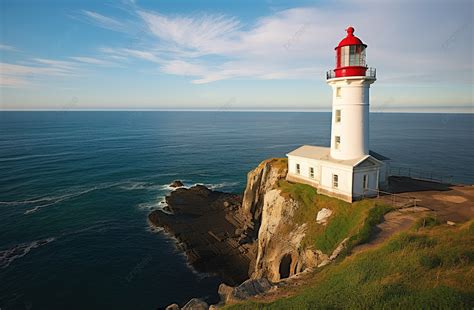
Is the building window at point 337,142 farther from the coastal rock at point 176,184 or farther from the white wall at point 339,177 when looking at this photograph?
the coastal rock at point 176,184

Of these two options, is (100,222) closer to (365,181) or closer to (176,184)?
(176,184)

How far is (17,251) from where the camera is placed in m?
30.4

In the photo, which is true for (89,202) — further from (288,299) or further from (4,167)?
(288,299)

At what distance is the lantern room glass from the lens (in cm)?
2431

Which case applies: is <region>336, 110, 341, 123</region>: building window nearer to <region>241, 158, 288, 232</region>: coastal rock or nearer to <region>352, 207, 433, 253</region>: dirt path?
<region>352, 207, 433, 253</region>: dirt path

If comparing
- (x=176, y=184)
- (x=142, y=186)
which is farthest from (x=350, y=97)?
(x=142, y=186)

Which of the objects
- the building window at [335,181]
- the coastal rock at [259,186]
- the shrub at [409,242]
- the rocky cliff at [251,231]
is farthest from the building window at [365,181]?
the coastal rock at [259,186]

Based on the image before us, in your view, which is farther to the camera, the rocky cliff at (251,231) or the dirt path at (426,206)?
the rocky cliff at (251,231)

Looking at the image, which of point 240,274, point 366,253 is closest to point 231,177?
point 240,274

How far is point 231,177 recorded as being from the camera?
59781 mm

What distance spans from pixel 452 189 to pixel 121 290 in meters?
32.3

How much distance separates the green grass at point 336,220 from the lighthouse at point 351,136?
4.08 feet

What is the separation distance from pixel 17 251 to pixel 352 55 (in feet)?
127

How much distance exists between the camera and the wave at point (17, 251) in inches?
1127
